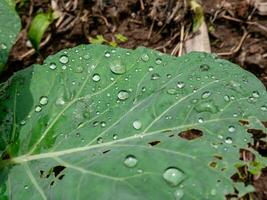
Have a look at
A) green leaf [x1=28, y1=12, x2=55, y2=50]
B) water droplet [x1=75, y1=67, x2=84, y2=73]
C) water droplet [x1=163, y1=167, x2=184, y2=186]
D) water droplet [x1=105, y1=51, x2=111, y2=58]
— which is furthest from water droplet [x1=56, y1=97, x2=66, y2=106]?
green leaf [x1=28, y1=12, x2=55, y2=50]

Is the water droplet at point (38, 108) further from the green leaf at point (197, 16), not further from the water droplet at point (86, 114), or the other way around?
the green leaf at point (197, 16)

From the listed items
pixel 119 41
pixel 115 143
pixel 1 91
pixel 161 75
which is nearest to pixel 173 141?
pixel 115 143

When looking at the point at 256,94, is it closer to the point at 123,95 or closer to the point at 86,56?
the point at 123,95

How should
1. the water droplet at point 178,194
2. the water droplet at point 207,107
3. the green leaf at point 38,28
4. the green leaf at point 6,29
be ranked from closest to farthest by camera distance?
the water droplet at point 178,194
the water droplet at point 207,107
the green leaf at point 6,29
the green leaf at point 38,28

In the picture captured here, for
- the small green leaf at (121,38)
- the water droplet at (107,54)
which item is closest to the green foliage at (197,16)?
the small green leaf at (121,38)

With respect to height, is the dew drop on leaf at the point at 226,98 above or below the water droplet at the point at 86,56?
above

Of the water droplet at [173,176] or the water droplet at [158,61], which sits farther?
the water droplet at [158,61]

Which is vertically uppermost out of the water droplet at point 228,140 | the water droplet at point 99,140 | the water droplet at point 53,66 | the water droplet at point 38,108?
the water droplet at point 228,140

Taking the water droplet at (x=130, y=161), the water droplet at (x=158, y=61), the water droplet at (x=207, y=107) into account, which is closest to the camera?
the water droplet at (x=130, y=161)

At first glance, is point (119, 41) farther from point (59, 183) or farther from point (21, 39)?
point (59, 183)
